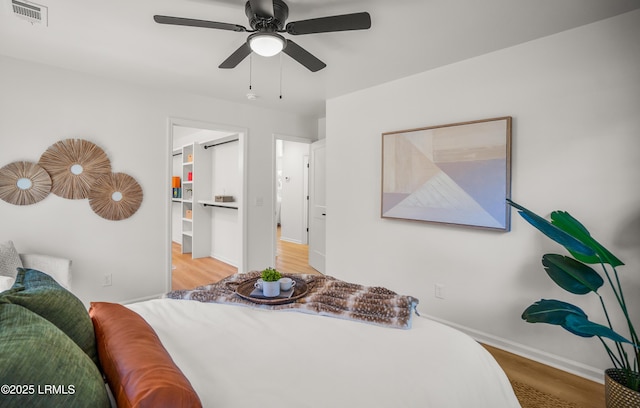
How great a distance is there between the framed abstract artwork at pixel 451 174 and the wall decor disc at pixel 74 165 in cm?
290

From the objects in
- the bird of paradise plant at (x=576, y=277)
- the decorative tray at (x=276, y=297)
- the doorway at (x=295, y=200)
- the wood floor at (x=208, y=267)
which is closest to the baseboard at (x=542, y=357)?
the bird of paradise plant at (x=576, y=277)

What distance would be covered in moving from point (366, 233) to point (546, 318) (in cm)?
188

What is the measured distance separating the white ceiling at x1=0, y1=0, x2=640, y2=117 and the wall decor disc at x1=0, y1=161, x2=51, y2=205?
0.98m

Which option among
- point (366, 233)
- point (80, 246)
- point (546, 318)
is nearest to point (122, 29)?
point (80, 246)

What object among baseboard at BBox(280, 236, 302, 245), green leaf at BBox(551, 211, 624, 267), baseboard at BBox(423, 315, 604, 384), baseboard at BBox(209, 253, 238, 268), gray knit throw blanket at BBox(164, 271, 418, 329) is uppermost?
green leaf at BBox(551, 211, 624, 267)

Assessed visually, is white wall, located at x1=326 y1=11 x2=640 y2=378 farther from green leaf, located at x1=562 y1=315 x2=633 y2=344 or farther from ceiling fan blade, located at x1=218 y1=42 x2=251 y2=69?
ceiling fan blade, located at x1=218 y1=42 x2=251 y2=69

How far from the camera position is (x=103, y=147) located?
321cm

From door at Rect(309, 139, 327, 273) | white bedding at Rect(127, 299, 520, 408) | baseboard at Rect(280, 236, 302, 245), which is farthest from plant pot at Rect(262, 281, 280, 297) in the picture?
baseboard at Rect(280, 236, 302, 245)

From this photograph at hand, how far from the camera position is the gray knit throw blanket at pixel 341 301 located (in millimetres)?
1617

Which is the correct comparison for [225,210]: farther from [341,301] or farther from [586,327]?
[586,327]

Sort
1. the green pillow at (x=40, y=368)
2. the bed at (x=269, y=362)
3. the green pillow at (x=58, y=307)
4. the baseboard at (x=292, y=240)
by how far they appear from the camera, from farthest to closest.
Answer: the baseboard at (x=292, y=240) < the green pillow at (x=58, y=307) < the bed at (x=269, y=362) < the green pillow at (x=40, y=368)

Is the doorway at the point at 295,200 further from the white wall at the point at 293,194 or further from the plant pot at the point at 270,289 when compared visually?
the plant pot at the point at 270,289

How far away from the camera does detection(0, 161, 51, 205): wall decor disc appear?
2.76m

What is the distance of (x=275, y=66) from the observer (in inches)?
114
